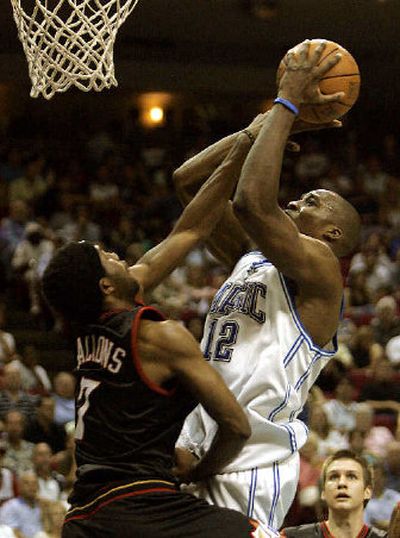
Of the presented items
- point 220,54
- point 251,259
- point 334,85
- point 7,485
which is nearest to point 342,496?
point 251,259

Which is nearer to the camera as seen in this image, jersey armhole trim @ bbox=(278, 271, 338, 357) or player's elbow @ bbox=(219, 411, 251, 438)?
player's elbow @ bbox=(219, 411, 251, 438)

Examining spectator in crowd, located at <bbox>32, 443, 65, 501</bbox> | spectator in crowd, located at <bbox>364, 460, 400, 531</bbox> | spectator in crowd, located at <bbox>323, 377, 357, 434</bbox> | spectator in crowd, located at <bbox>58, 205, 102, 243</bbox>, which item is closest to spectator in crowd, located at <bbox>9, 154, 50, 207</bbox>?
spectator in crowd, located at <bbox>58, 205, 102, 243</bbox>

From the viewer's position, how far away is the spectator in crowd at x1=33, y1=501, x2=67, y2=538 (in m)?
6.96

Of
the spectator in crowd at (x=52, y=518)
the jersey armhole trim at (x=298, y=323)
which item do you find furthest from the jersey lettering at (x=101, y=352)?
the spectator in crowd at (x=52, y=518)

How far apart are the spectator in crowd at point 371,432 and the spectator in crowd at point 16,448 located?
8.24 ft

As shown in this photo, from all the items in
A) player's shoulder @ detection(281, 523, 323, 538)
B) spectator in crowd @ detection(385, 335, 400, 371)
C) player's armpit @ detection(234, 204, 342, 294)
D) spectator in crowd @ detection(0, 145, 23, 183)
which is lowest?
spectator in crowd @ detection(385, 335, 400, 371)

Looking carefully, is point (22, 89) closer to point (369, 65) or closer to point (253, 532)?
Answer: point (369, 65)

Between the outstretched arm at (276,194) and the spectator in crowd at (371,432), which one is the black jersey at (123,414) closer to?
the outstretched arm at (276,194)

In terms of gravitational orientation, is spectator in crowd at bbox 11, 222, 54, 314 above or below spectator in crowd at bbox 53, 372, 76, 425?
above

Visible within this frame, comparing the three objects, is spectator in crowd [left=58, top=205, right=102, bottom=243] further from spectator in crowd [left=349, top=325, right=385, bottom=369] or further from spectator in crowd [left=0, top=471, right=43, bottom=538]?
spectator in crowd [left=0, top=471, right=43, bottom=538]

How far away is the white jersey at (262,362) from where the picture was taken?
11.2 feet

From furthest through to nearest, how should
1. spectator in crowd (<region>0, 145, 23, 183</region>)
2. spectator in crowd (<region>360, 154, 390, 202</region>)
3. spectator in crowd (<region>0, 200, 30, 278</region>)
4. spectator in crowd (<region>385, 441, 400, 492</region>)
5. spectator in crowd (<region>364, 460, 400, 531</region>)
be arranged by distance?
spectator in crowd (<region>360, 154, 390, 202</region>), spectator in crowd (<region>0, 145, 23, 183</region>), spectator in crowd (<region>0, 200, 30, 278</region>), spectator in crowd (<region>385, 441, 400, 492</region>), spectator in crowd (<region>364, 460, 400, 531</region>)

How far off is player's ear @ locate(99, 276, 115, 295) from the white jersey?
1.78 feet

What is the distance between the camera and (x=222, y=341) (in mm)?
3537
